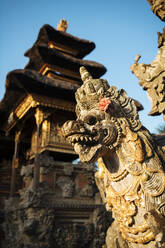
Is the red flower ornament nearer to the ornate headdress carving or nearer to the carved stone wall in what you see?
the ornate headdress carving

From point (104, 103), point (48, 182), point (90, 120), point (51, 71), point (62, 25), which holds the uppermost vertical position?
point (62, 25)

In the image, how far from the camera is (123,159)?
2.76 meters

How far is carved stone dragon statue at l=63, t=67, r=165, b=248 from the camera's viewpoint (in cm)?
250

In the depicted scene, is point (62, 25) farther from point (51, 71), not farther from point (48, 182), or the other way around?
point (48, 182)

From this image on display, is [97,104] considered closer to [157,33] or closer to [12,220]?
[157,33]

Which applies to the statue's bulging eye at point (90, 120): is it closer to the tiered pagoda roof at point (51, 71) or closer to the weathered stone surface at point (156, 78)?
the weathered stone surface at point (156, 78)

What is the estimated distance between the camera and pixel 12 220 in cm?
908

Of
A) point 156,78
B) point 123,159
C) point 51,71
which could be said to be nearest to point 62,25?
point 51,71

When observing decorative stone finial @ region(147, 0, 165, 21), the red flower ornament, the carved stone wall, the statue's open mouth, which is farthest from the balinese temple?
the red flower ornament

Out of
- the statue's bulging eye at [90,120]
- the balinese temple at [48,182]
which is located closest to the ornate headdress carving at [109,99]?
the statue's bulging eye at [90,120]

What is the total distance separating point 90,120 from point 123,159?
606mm

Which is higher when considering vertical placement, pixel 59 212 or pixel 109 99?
pixel 109 99

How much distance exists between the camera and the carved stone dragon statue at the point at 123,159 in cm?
250

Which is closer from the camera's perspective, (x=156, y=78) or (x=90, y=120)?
(x=90, y=120)
